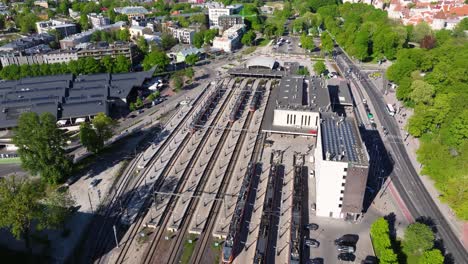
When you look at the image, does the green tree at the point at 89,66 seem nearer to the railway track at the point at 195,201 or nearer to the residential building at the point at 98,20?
the railway track at the point at 195,201

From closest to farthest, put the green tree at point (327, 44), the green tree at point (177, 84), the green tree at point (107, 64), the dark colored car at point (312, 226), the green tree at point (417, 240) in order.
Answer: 1. the green tree at point (417, 240)
2. the dark colored car at point (312, 226)
3. the green tree at point (177, 84)
4. the green tree at point (107, 64)
5. the green tree at point (327, 44)

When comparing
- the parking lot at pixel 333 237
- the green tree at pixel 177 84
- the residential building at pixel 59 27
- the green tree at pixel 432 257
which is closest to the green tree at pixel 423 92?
the parking lot at pixel 333 237

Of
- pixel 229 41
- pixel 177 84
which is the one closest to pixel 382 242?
pixel 177 84

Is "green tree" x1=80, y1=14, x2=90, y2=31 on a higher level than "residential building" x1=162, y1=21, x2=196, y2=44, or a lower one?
higher

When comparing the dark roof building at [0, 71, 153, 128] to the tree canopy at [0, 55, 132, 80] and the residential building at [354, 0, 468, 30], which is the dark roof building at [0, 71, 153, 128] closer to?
the tree canopy at [0, 55, 132, 80]

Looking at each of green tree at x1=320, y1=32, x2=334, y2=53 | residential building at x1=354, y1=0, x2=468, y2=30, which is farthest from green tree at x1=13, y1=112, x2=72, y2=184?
residential building at x1=354, y1=0, x2=468, y2=30

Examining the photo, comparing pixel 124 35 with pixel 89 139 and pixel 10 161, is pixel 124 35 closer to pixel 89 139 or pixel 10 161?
pixel 10 161
